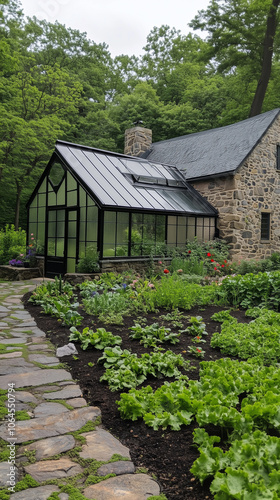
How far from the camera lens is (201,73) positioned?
28422 mm

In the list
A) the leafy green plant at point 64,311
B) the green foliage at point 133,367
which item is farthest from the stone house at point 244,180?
the green foliage at point 133,367

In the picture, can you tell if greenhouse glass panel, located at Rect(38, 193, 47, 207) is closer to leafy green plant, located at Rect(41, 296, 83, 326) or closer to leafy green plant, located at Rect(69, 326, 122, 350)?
leafy green plant, located at Rect(41, 296, 83, 326)

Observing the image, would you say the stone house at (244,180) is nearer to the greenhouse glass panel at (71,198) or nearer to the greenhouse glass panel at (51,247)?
the greenhouse glass panel at (71,198)

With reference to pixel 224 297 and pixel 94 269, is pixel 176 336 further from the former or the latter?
pixel 94 269

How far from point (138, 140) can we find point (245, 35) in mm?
9003

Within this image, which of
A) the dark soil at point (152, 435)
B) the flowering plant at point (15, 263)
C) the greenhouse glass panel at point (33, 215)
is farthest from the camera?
the greenhouse glass panel at point (33, 215)

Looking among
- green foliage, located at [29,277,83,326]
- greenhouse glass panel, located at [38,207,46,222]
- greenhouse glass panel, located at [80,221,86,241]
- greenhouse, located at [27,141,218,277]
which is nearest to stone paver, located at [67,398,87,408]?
green foliage, located at [29,277,83,326]

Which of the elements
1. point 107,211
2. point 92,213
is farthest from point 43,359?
point 92,213

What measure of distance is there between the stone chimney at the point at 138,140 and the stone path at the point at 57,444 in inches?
601

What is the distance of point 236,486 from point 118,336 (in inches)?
104

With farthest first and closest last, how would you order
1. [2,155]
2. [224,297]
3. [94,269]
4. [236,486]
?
[2,155] < [94,269] < [224,297] < [236,486]

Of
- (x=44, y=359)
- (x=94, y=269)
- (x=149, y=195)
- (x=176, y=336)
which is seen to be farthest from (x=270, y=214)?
(x=44, y=359)

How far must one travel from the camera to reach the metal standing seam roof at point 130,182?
10.1 meters

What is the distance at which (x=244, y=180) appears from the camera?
13.0m
